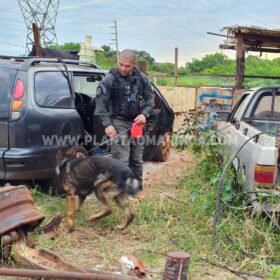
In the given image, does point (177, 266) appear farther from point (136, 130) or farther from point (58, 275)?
point (136, 130)

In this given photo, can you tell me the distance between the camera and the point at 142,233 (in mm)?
4523

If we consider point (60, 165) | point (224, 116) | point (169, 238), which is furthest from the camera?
point (224, 116)

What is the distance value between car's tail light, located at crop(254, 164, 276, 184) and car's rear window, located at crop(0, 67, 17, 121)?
108 inches

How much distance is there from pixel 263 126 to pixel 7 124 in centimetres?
322

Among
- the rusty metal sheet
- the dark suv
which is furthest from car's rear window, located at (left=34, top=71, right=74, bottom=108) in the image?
the rusty metal sheet

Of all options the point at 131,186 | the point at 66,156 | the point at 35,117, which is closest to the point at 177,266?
the point at 131,186

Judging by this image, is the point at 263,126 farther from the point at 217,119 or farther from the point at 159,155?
the point at 159,155

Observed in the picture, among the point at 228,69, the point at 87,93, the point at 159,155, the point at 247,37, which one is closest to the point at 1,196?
the point at 87,93

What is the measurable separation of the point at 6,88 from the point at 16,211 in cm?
190

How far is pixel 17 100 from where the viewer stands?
4988 millimetres

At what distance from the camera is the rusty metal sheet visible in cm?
356

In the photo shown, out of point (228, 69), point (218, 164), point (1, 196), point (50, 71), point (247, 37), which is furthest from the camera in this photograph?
point (228, 69)

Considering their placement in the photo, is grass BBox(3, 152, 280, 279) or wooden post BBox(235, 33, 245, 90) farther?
wooden post BBox(235, 33, 245, 90)

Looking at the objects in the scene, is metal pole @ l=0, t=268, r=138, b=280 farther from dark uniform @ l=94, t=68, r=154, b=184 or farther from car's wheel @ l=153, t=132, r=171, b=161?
car's wheel @ l=153, t=132, r=171, b=161
